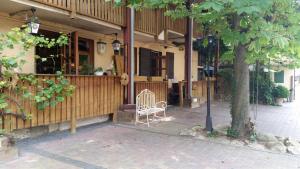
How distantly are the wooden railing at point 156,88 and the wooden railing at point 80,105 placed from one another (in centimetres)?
100

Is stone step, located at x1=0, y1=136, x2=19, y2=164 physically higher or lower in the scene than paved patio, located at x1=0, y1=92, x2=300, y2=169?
higher

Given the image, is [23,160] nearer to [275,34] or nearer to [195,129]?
[195,129]

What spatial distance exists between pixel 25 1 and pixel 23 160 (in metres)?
3.37

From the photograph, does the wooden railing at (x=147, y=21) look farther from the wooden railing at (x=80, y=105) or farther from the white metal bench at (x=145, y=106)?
the white metal bench at (x=145, y=106)

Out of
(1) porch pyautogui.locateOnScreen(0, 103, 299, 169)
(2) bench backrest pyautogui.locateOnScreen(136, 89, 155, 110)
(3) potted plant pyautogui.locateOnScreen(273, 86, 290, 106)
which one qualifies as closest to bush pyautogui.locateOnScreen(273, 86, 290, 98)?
(3) potted plant pyautogui.locateOnScreen(273, 86, 290, 106)

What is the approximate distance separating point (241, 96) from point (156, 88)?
4631mm

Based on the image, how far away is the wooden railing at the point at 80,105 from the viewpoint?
5898 mm

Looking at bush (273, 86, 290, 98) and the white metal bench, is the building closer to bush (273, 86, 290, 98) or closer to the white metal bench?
the white metal bench

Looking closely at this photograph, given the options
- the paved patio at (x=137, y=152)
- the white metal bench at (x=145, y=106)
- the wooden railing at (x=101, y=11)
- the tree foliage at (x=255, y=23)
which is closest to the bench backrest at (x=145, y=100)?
the white metal bench at (x=145, y=106)

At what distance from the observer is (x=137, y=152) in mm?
5551

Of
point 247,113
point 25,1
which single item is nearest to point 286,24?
point 247,113

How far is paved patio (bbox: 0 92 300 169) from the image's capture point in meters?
4.84

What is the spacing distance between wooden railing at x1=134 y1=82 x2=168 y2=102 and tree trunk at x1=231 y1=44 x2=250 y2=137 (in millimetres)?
3815

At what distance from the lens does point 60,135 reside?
22.6 ft
